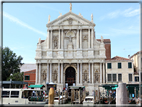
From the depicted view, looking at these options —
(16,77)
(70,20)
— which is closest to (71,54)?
(70,20)

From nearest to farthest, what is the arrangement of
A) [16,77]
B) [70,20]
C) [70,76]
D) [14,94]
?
1. [14,94]
2. [70,76]
3. [70,20]
4. [16,77]

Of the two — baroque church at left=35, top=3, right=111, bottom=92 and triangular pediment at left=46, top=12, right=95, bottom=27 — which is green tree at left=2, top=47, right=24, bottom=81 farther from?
triangular pediment at left=46, top=12, right=95, bottom=27

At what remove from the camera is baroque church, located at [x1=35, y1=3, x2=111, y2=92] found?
35781mm

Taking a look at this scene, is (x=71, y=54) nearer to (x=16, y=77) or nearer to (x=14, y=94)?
(x=16, y=77)

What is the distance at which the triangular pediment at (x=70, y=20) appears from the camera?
36656 millimetres

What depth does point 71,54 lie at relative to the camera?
3647cm

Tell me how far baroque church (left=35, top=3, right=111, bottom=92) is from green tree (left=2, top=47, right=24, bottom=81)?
35.2 feet

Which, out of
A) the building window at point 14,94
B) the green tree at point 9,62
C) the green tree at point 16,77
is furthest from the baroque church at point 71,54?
the building window at point 14,94

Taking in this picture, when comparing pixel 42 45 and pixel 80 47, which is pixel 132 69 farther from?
pixel 42 45

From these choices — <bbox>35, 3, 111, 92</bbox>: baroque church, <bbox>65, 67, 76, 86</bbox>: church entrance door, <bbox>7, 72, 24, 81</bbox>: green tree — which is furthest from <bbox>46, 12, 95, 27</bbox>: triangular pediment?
<bbox>7, 72, 24, 81</bbox>: green tree

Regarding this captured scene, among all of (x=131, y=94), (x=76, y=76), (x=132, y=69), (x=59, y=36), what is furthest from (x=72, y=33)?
(x=131, y=94)

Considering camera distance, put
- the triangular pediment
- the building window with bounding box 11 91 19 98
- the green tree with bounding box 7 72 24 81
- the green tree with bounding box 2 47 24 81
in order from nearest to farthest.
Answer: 1. the building window with bounding box 11 91 19 98
2. the triangular pediment
3. the green tree with bounding box 7 72 24 81
4. the green tree with bounding box 2 47 24 81

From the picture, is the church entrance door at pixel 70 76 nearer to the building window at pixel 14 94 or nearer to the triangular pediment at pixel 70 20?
the triangular pediment at pixel 70 20

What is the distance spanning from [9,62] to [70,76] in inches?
613
